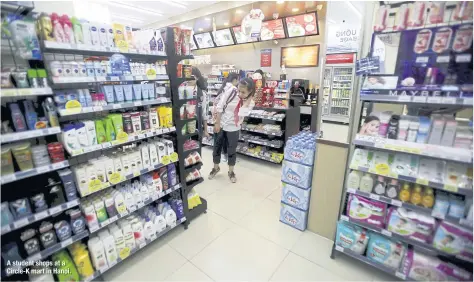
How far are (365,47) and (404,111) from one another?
0.69m

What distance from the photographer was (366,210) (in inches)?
79.8

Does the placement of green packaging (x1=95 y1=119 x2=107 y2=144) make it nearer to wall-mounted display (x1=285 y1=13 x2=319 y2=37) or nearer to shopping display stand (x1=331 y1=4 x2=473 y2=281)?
shopping display stand (x1=331 y1=4 x2=473 y2=281)

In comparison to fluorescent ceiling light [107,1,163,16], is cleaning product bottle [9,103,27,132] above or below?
below

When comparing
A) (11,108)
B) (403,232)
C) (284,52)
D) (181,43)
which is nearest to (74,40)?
(11,108)

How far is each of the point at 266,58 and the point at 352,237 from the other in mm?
4883

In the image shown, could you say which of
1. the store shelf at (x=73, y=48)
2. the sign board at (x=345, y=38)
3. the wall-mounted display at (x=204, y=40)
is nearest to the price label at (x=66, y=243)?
the store shelf at (x=73, y=48)

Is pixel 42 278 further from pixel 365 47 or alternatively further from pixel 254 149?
pixel 254 149

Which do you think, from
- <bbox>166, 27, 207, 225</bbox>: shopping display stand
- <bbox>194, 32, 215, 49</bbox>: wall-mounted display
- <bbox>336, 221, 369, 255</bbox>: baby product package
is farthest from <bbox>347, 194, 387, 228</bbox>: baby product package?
<bbox>194, 32, 215, 49</bbox>: wall-mounted display

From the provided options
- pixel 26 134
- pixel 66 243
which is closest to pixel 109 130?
pixel 26 134

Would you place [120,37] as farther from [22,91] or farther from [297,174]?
[297,174]

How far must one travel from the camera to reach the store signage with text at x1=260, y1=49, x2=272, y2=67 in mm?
5866

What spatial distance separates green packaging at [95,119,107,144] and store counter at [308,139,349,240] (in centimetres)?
212

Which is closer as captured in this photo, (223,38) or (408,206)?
(408,206)

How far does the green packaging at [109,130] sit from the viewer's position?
78.4 inches
